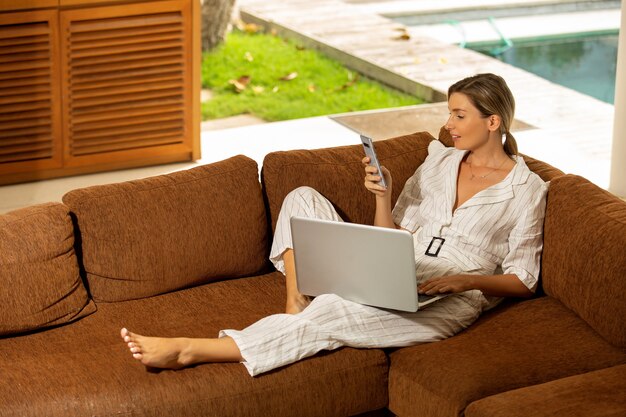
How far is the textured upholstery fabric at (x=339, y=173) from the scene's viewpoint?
3744mm

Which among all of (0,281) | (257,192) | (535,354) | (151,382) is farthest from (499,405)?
(0,281)

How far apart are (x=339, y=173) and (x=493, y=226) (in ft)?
1.86

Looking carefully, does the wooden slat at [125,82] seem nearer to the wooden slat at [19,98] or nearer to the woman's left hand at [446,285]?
the wooden slat at [19,98]

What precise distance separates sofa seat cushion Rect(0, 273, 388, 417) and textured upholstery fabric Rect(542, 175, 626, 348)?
594 mm

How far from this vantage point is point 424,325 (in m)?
3.30

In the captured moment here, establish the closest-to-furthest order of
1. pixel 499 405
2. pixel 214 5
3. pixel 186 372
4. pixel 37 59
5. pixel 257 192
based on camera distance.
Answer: pixel 499 405 < pixel 186 372 < pixel 257 192 < pixel 37 59 < pixel 214 5

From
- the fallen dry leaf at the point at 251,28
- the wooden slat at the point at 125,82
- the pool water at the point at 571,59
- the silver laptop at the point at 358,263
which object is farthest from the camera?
the fallen dry leaf at the point at 251,28

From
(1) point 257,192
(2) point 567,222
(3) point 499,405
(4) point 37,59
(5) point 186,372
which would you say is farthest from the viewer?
(4) point 37,59

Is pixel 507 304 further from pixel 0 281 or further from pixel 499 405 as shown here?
pixel 0 281

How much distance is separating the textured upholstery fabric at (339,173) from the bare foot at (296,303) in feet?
1.22

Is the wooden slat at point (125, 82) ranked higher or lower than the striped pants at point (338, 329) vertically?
higher

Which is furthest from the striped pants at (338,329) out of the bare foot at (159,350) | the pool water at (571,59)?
the pool water at (571,59)

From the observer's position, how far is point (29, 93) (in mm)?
5512

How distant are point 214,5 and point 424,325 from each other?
5.32m
